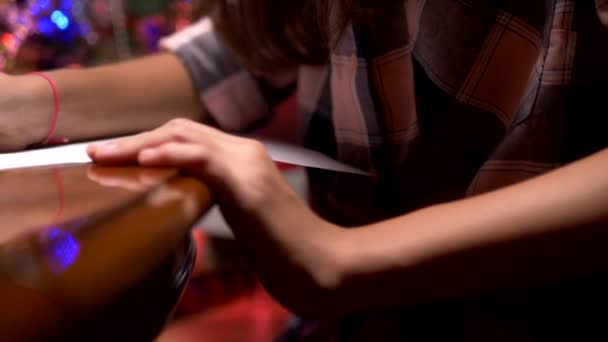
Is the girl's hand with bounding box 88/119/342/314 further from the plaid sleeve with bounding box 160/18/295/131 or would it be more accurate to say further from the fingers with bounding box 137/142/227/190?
the plaid sleeve with bounding box 160/18/295/131

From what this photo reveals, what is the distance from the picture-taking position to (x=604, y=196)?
0.27m

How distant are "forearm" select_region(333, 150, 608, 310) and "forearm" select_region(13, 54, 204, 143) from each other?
0.32 m

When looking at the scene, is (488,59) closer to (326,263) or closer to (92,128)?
(326,263)

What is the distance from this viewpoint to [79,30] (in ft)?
3.06

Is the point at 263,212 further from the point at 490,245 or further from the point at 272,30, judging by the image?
the point at 272,30

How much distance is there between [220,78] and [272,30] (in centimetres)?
11

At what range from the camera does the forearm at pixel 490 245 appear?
27 cm

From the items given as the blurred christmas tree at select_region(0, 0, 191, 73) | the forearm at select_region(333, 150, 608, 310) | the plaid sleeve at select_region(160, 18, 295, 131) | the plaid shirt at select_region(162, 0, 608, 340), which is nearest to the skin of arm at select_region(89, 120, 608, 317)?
the forearm at select_region(333, 150, 608, 310)

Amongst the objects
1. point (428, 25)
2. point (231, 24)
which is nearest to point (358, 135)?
point (428, 25)

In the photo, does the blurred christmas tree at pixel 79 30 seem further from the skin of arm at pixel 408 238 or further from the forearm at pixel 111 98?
the skin of arm at pixel 408 238

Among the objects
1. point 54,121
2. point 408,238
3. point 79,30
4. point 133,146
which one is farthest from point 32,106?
point 79,30

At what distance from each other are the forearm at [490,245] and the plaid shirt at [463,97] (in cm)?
12

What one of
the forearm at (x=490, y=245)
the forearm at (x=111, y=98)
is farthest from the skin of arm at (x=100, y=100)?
the forearm at (x=490, y=245)

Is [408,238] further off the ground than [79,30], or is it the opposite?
[408,238]
